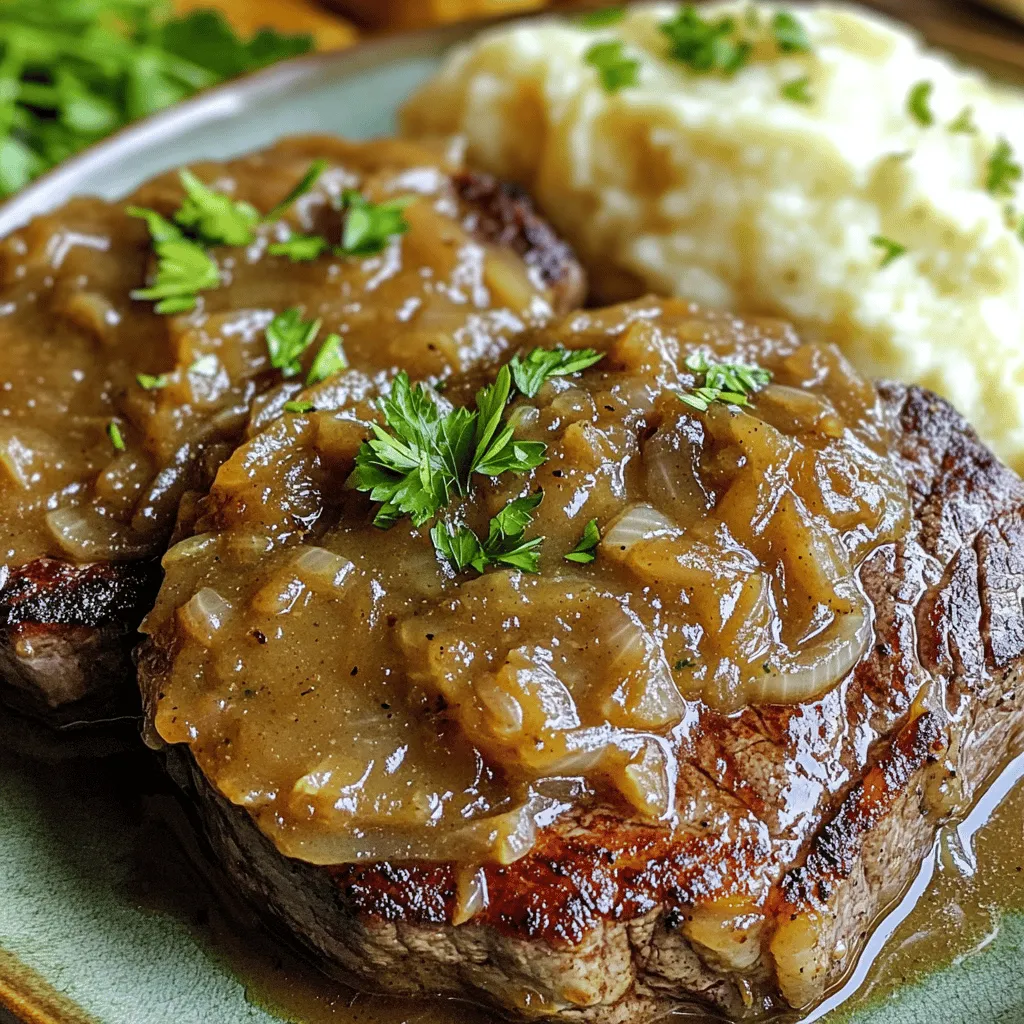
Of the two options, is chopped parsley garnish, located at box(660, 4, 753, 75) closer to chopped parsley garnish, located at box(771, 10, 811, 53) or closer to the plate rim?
chopped parsley garnish, located at box(771, 10, 811, 53)

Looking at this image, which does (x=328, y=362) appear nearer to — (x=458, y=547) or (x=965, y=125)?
(x=458, y=547)

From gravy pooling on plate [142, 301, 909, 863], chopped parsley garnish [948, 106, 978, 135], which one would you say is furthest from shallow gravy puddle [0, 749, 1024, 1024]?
chopped parsley garnish [948, 106, 978, 135]

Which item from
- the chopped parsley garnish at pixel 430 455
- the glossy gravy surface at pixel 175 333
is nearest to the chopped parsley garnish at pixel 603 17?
the glossy gravy surface at pixel 175 333

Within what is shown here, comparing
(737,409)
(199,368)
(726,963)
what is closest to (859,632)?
(737,409)

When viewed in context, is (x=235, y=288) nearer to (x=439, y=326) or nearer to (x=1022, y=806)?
(x=439, y=326)

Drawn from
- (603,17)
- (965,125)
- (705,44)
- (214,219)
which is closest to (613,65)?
(705,44)
